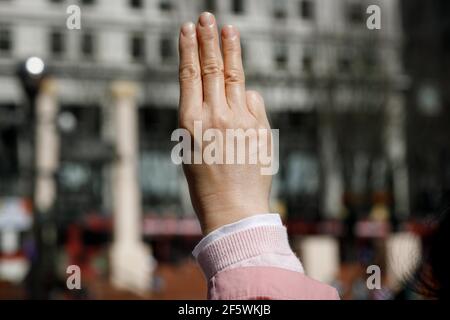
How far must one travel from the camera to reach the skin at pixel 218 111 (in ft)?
4.55

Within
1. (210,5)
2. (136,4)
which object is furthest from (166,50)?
(136,4)

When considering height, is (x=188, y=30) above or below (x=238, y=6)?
below

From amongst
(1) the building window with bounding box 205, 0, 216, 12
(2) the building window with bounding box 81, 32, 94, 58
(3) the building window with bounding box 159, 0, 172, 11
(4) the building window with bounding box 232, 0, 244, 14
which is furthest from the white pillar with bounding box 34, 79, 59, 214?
(4) the building window with bounding box 232, 0, 244, 14

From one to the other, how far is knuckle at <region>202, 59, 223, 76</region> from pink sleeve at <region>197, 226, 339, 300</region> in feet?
0.95

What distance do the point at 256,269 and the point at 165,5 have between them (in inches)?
890

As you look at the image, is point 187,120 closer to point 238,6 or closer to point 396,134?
point 238,6

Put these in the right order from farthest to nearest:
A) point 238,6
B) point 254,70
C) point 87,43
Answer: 1. point 254,70
2. point 87,43
3. point 238,6

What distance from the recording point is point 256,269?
1.28 meters

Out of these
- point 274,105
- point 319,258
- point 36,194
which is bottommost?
point 319,258

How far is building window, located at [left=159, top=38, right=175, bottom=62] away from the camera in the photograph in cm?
→ 2539
